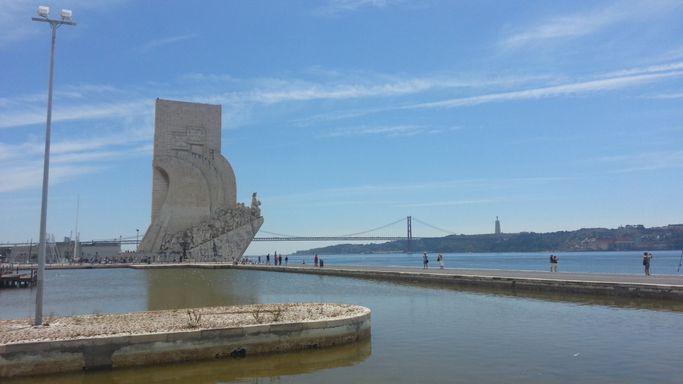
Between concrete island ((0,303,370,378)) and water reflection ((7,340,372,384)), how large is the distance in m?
0.13

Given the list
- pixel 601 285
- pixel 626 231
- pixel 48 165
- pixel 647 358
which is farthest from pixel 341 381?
pixel 626 231

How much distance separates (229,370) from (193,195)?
121 ft

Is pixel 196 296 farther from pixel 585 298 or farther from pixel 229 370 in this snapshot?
pixel 585 298

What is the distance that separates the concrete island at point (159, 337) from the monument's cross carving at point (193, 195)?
32200 mm

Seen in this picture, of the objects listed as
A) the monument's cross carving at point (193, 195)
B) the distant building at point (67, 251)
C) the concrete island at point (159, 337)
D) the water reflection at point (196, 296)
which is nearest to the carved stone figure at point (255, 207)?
the monument's cross carving at point (193, 195)

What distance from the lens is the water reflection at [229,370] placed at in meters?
6.11

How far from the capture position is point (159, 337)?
21.9 ft

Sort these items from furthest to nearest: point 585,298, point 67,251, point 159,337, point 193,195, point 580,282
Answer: point 67,251 < point 193,195 < point 580,282 < point 585,298 < point 159,337

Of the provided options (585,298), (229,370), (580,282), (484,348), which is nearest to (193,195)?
(580,282)

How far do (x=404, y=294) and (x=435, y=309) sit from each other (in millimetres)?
3319

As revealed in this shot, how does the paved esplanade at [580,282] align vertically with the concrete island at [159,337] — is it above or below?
above

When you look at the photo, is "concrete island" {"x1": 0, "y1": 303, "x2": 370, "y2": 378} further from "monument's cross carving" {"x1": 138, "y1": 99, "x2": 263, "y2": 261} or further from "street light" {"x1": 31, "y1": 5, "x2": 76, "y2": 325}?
"monument's cross carving" {"x1": 138, "y1": 99, "x2": 263, "y2": 261}

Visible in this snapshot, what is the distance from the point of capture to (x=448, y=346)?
24.6 feet

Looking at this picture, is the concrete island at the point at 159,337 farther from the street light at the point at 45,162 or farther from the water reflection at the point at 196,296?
the water reflection at the point at 196,296
